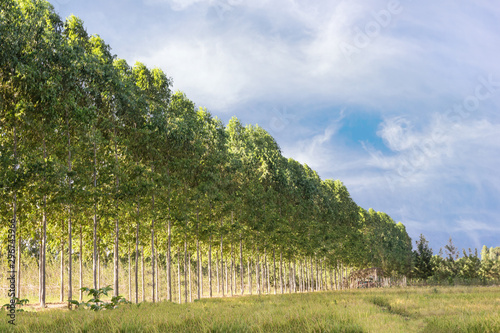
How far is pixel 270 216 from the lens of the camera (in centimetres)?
4241

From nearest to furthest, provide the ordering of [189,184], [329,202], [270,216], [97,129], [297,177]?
1. [97,129]
2. [189,184]
3. [270,216]
4. [297,177]
5. [329,202]

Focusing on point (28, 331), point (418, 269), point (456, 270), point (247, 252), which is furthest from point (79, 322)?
point (456, 270)

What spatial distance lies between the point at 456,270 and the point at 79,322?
A: 101m

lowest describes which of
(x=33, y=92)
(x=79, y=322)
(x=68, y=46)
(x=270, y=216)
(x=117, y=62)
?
(x=79, y=322)

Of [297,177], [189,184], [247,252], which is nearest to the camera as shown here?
[189,184]

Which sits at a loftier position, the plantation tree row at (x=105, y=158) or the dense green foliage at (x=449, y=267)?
the plantation tree row at (x=105, y=158)

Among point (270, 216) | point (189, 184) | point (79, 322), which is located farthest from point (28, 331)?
point (270, 216)

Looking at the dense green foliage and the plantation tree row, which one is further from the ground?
the plantation tree row

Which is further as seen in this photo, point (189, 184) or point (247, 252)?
point (247, 252)

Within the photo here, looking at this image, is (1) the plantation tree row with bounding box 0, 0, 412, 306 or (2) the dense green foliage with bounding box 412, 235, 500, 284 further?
(2) the dense green foliage with bounding box 412, 235, 500, 284

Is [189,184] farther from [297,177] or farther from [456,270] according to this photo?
[456,270]

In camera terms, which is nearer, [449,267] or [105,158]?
[105,158]

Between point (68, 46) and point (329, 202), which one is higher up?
point (68, 46)

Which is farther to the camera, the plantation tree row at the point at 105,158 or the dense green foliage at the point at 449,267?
the dense green foliage at the point at 449,267
